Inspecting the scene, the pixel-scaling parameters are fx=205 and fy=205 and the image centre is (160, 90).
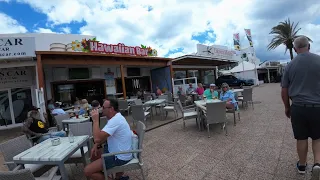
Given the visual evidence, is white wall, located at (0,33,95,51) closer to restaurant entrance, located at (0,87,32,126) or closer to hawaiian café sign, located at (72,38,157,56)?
restaurant entrance, located at (0,87,32,126)

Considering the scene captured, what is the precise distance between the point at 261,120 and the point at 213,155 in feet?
10.0

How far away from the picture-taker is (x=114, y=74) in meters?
12.7

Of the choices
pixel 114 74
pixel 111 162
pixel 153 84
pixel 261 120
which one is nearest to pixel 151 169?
pixel 111 162

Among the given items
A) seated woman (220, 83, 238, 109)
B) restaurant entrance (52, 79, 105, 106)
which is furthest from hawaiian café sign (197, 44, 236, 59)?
seated woman (220, 83, 238, 109)

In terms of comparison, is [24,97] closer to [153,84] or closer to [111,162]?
[153,84]

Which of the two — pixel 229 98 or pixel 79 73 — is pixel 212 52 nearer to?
pixel 79 73

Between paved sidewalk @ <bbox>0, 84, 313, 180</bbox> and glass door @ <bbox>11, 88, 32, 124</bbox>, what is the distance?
746 cm

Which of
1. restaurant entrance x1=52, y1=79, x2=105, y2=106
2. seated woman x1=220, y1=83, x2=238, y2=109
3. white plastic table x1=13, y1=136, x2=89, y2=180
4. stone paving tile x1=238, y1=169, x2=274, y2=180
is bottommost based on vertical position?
stone paving tile x1=238, y1=169, x2=274, y2=180

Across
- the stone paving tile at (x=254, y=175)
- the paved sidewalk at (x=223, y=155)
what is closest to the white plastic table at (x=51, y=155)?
the paved sidewalk at (x=223, y=155)

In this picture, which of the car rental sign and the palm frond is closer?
the car rental sign

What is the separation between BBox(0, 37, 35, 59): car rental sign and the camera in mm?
6664

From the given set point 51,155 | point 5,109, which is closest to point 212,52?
point 5,109

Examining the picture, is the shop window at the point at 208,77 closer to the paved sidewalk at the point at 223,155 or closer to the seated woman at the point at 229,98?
the seated woman at the point at 229,98

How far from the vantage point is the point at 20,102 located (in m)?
9.73
